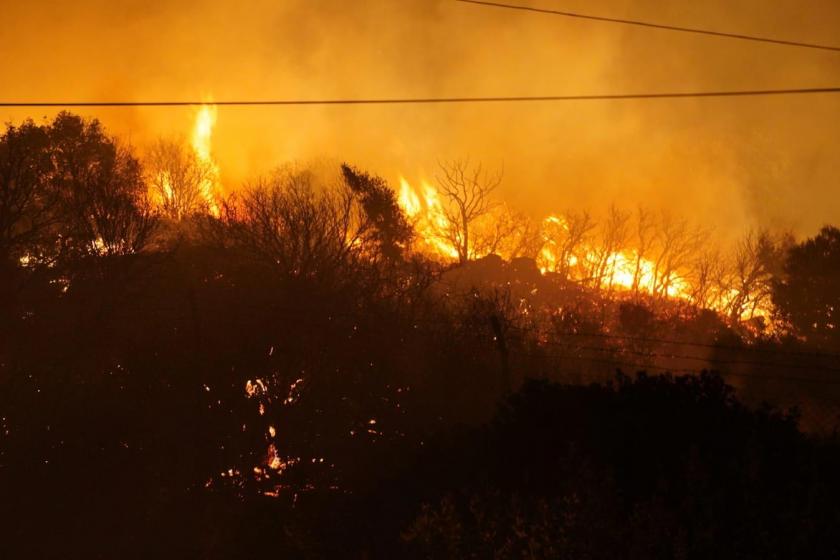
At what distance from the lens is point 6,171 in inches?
855

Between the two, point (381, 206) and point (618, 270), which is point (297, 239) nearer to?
point (381, 206)

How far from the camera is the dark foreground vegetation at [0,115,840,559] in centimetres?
787

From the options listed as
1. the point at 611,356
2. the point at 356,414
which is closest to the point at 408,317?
the point at 356,414

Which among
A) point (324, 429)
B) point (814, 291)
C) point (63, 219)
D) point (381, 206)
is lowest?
point (324, 429)

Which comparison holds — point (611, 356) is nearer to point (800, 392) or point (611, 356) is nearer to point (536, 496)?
point (800, 392)

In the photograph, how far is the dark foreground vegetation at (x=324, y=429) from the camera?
7874 millimetres

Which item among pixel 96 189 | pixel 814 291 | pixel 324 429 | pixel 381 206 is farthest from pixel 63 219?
pixel 814 291

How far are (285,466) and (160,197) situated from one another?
53.2 meters

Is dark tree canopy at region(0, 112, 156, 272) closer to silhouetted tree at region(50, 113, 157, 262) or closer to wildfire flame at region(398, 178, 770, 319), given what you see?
silhouetted tree at region(50, 113, 157, 262)

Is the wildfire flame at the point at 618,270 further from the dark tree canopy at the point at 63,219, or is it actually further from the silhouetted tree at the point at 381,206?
the dark tree canopy at the point at 63,219

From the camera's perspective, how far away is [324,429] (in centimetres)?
1670

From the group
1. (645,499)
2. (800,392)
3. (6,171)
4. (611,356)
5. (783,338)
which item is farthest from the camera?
(783,338)

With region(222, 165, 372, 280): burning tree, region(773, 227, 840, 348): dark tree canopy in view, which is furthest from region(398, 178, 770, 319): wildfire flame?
region(222, 165, 372, 280): burning tree

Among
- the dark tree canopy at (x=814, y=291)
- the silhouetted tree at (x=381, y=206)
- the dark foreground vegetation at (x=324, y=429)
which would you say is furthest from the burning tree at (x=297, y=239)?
the dark tree canopy at (x=814, y=291)
